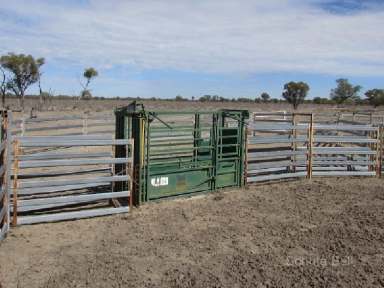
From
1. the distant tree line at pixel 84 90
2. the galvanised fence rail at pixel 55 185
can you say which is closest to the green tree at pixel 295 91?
the distant tree line at pixel 84 90

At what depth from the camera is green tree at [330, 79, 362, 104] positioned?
64.6 m

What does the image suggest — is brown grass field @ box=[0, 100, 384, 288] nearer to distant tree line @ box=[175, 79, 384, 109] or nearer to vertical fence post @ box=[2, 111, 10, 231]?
vertical fence post @ box=[2, 111, 10, 231]

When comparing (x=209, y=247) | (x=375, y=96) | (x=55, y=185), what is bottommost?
(x=209, y=247)

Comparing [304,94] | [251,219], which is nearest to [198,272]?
[251,219]

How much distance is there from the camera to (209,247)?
5723 mm

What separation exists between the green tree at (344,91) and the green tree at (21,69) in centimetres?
4330

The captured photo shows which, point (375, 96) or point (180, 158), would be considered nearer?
point (180, 158)

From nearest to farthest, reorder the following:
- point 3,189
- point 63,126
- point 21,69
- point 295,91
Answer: point 3,189, point 63,126, point 21,69, point 295,91

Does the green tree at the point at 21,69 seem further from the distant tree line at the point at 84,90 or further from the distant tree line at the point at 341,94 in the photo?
the distant tree line at the point at 341,94

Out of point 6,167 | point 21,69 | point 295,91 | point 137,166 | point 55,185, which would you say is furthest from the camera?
point 295,91

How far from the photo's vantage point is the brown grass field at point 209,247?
15.6 feet

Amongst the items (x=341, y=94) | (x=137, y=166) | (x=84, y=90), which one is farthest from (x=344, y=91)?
(x=137, y=166)

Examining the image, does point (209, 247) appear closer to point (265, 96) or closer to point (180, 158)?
point (180, 158)

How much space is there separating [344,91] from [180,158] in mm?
61383
